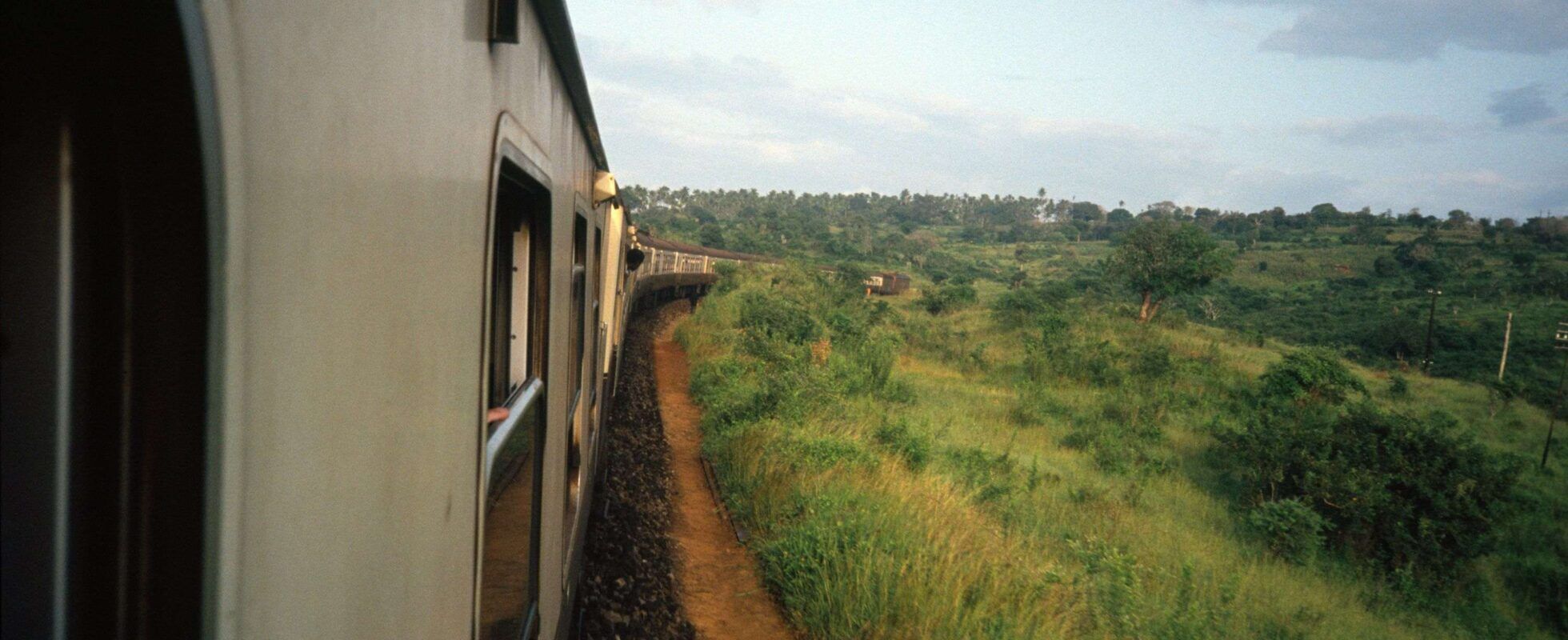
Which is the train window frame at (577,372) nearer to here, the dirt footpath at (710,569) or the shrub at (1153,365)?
the dirt footpath at (710,569)

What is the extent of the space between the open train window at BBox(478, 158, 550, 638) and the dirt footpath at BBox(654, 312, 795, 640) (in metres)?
3.55

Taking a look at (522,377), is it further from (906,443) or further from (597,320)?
(906,443)

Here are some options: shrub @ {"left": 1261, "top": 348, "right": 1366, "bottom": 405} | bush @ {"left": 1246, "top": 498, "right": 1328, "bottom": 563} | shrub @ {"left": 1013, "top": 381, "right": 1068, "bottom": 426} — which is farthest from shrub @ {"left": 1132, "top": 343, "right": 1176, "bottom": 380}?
bush @ {"left": 1246, "top": 498, "right": 1328, "bottom": 563}

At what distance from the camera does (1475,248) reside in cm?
6000

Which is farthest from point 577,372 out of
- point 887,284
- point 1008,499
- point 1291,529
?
point 887,284

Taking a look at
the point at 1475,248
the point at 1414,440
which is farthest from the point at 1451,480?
the point at 1475,248

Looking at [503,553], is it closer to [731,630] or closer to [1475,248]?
[731,630]

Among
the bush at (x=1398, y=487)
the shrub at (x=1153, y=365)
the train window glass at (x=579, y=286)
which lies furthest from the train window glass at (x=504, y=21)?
the shrub at (x=1153, y=365)

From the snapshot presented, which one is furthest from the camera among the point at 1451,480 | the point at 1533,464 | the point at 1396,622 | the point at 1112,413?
the point at 1533,464

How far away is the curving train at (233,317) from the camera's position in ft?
1.91

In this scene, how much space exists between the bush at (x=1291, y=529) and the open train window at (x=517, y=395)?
35.7 ft

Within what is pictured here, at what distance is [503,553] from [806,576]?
4152 mm

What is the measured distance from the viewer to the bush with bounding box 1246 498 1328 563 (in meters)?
11.0

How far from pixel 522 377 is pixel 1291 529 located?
1108 cm
